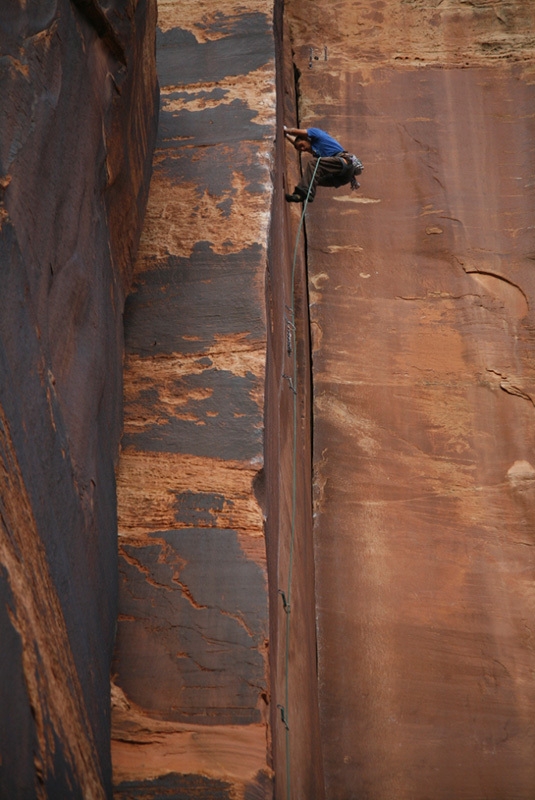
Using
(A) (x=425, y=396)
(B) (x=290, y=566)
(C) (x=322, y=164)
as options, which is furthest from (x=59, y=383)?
(C) (x=322, y=164)

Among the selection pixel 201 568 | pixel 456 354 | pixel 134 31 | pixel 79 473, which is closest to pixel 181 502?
pixel 201 568

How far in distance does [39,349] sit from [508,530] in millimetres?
3407

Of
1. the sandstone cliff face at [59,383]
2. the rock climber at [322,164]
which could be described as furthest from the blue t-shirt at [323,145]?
the sandstone cliff face at [59,383]

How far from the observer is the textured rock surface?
5.38m

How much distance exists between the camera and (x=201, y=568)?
4266mm

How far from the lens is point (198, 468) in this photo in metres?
4.52

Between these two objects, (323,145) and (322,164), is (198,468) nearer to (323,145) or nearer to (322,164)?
(322,164)

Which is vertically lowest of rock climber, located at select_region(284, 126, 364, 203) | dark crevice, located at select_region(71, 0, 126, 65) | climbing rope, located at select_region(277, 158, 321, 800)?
climbing rope, located at select_region(277, 158, 321, 800)

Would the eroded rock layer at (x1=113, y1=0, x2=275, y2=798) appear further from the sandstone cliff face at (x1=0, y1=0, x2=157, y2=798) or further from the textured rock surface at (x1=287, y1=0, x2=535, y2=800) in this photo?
the textured rock surface at (x1=287, y1=0, x2=535, y2=800)

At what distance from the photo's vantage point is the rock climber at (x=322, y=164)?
6574mm

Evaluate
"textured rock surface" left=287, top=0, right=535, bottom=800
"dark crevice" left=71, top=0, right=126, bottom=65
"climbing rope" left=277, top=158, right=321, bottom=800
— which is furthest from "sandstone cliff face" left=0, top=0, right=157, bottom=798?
"textured rock surface" left=287, top=0, right=535, bottom=800

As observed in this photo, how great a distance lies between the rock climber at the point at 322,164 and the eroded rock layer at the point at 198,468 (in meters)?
0.60

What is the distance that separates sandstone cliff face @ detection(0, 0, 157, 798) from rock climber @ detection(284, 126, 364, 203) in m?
2.12

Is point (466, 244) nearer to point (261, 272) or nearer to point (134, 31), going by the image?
point (261, 272)
